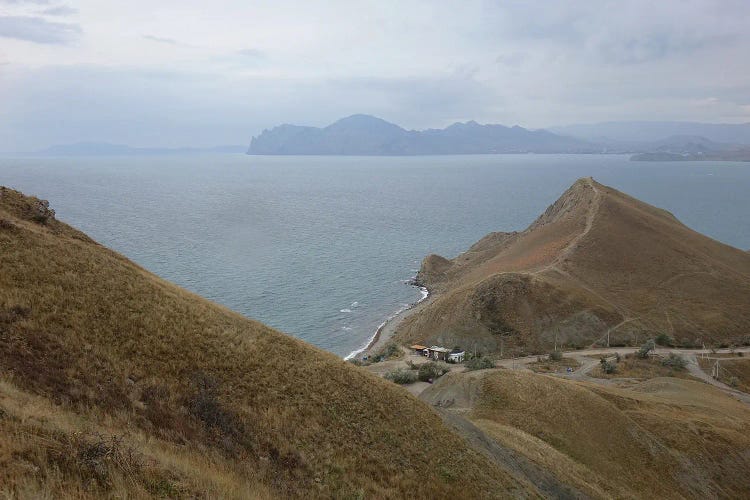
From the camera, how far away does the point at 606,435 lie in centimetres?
3753

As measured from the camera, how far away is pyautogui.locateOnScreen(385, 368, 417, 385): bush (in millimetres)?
53438

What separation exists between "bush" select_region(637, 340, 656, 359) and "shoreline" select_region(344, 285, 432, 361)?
1482 inches

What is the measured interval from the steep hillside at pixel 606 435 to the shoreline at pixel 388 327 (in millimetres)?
30217

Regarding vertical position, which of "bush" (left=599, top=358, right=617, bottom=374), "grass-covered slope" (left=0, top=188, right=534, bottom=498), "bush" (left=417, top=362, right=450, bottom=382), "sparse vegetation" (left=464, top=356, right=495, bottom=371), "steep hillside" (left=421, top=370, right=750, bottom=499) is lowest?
"bush" (left=599, top=358, right=617, bottom=374)

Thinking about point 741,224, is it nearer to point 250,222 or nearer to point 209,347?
point 250,222

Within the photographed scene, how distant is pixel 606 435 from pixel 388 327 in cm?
5061

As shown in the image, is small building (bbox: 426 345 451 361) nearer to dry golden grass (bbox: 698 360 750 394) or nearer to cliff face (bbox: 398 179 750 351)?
cliff face (bbox: 398 179 750 351)

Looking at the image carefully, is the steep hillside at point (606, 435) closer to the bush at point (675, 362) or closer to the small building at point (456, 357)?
the bush at point (675, 362)

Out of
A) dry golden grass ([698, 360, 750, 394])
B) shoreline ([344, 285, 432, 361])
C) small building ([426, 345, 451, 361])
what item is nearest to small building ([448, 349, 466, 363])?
small building ([426, 345, 451, 361])

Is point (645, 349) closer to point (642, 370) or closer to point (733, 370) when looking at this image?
point (642, 370)

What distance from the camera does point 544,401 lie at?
39625mm

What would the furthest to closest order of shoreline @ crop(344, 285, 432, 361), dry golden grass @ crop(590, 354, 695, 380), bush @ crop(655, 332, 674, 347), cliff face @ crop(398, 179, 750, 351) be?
1. cliff face @ crop(398, 179, 750, 351)
2. bush @ crop(655, 332, 674, 347)
3. shoreline @ crop(344, 285, 432, 361)
4. dry golden grass @ crop(590, 354, 695, 380)

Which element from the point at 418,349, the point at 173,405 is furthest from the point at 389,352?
the point at 173,405

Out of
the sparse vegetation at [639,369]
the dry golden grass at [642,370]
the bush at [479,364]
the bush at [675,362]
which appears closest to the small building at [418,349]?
the bush at [479,364]
